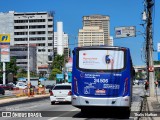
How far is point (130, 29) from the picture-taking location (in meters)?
51.2

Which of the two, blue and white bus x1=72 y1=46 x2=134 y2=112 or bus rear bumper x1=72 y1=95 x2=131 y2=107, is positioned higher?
blue and white bus x1=72 y1=46 x2=134 y2=112

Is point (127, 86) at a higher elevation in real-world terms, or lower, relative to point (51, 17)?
lower

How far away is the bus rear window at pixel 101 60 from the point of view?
2180 cm

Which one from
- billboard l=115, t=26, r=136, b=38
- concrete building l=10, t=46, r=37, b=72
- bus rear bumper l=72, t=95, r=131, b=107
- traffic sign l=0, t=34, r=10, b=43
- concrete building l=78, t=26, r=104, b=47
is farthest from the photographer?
concrete building l=10, t=46, r=37, b=72

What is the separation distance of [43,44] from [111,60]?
16700cm

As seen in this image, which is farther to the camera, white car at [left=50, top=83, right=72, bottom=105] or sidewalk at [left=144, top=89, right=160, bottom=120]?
white car at [left=50, top=83, right=72, bottom=105]

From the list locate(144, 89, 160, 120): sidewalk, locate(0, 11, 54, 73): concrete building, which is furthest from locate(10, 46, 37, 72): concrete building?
locate(144, 89, 160, 120): sidewalk

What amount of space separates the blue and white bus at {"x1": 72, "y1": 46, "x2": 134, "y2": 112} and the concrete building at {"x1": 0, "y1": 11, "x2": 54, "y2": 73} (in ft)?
522

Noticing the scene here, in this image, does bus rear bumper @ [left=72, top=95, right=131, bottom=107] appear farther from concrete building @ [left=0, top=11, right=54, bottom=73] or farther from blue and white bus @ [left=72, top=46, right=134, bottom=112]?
concrete building @ [left=0, top=11, right=54, bottom=73]

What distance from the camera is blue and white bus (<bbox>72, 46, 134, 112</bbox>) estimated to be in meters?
21.6

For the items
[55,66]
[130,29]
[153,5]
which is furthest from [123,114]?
[55,66]

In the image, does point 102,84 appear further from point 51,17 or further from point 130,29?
point 51,17

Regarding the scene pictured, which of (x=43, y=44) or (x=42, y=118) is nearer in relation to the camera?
(x=42, y=118)

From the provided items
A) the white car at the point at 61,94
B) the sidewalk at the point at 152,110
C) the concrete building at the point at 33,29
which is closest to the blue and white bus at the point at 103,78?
the sidewalk at the point at 152,110
